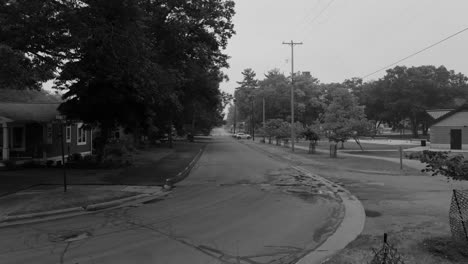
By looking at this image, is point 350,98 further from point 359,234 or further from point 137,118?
point 359,234

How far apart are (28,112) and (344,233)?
2295cm

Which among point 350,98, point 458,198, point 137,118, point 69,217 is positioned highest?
point 350,98

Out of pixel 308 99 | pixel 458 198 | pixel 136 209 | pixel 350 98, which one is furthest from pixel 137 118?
pixel 308 99

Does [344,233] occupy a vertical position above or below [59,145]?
below

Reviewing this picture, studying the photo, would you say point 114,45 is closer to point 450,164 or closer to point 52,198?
point 52,198

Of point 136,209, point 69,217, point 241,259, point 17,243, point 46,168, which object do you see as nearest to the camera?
point 241,259

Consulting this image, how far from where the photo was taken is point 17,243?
791cm

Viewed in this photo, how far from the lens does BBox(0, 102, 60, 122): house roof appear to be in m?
23.0

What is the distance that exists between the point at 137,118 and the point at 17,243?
47.3 feet

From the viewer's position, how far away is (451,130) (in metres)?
46.5

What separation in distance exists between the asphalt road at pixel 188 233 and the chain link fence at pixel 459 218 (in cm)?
240

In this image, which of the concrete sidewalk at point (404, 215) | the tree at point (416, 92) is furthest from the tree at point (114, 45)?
the tree at point (416, 92)

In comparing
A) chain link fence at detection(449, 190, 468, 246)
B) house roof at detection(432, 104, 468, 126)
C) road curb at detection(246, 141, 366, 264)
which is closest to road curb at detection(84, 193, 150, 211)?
road curb at detection(246, 141, 366, 264)

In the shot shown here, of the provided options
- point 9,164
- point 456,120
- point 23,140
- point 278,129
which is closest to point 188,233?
point 9,164
